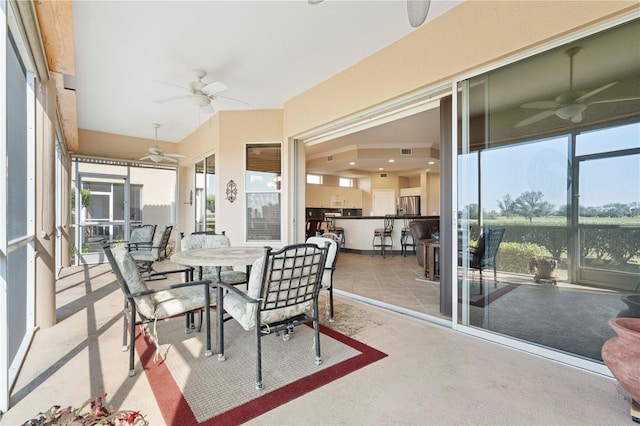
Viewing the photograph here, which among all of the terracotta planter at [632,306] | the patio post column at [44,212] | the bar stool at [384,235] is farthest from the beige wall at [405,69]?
the bar stool at [384,235]

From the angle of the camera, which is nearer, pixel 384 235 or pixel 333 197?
pixel 384 235

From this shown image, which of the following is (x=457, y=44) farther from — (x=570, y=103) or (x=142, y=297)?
(x=142, y=297)

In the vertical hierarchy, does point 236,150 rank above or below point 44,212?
above

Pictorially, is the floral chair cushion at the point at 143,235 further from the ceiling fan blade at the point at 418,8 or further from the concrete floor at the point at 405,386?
the ceiling fan blade at the point at 418,8

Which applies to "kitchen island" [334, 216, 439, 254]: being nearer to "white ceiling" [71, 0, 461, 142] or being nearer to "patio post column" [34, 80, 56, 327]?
"white ceiling" [71, 0, 461, 142]

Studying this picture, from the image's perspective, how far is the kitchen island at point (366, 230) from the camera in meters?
7.90

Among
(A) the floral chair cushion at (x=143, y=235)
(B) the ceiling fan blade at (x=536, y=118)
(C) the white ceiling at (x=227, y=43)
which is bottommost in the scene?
(A) the floral chair cushion at (x=143, y=235)

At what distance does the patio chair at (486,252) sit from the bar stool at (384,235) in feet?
15.7

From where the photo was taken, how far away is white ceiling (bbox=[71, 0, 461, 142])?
265 cm

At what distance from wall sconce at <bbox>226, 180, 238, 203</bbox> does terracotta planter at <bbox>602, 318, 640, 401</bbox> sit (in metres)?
5.00

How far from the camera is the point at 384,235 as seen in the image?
761cm

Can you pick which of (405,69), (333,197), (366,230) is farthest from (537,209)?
(333,197)

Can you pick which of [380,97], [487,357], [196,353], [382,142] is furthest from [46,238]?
[382,142]

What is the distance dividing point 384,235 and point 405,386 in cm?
594
